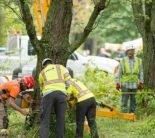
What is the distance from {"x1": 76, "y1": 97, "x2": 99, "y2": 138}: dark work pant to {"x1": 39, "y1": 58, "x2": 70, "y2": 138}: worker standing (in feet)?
1.55

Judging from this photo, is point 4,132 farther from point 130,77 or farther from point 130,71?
point 130,71

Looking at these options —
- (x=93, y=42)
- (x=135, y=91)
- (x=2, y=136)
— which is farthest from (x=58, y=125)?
(x=93, y=42)

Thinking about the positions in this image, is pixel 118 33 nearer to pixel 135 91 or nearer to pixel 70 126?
pixel 135 91

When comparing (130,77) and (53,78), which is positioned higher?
(53,78)

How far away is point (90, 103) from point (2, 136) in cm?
200

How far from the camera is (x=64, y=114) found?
468 inches

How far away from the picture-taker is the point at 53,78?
1176cm

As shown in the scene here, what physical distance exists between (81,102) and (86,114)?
391mm

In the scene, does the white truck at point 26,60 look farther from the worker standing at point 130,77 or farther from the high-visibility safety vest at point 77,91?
the high-visibility safety vest at point 77,91

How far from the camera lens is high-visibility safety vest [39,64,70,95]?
11.7 metres

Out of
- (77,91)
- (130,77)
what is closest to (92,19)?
(77,91)

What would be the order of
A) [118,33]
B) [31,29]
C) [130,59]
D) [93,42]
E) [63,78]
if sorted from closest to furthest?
1. [63,78]
2. [31,29]
3. [130,59]
4. [118,33]
5. [93,42]

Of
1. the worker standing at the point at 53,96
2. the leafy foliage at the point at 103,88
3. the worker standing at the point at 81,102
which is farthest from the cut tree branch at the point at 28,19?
the leafy foliage at the point at 103,88

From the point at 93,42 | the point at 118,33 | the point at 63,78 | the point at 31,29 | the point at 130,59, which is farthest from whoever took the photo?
the point at 93,42
